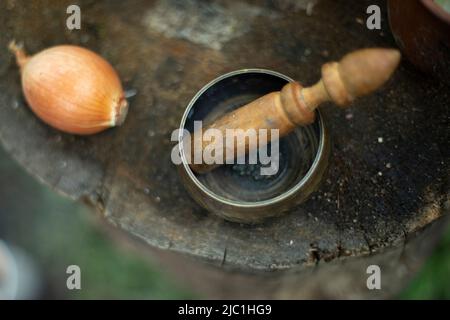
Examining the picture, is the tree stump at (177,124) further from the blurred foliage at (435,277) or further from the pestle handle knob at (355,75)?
the blurred foliage at (435,277)

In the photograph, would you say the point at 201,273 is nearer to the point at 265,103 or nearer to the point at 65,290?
the point at 65,290

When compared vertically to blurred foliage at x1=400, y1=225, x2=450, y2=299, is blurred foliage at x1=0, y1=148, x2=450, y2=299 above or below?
above

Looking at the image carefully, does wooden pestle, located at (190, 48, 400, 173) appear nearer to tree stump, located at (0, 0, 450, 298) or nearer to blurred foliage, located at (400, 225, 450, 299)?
tree stump, located at (0, 0, 450, 298)

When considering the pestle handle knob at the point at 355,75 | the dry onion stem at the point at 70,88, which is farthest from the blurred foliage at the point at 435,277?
the dry onion stem at the point at 70,88

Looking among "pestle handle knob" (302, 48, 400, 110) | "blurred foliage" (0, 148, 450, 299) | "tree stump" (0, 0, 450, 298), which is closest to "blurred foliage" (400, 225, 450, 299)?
"tree stump" (0, 0, 450, 298)

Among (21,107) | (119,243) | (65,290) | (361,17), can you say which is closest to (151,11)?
(21,107)

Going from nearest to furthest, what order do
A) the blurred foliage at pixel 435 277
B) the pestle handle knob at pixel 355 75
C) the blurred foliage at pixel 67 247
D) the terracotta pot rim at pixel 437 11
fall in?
the pestle handle knob at pixel 355 75
the terracotta pot rim at pixel 437 11
the blurred foliage at pixel 435 277
the blurred foliage at pixel 67 247

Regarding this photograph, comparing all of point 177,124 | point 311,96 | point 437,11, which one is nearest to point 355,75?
point 311,96
